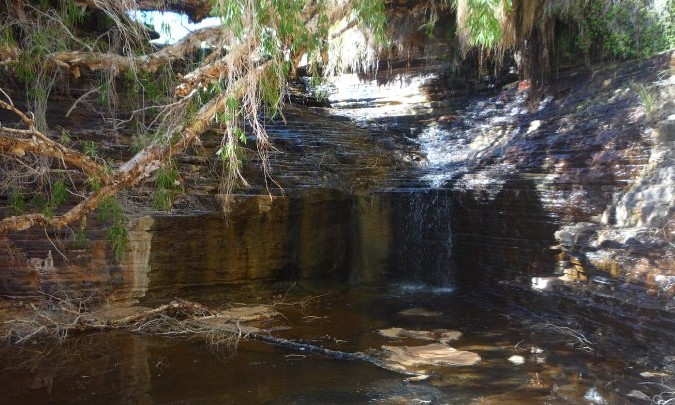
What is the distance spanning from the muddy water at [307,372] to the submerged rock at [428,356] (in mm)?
143

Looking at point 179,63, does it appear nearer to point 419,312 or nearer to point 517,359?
point 419,312

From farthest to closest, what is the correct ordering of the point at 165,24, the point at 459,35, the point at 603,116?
the point at 459,35 → the point at 603,116 → the point at 165,24

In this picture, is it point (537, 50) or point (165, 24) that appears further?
point (537, 50)

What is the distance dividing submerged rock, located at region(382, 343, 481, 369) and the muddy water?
143 mm

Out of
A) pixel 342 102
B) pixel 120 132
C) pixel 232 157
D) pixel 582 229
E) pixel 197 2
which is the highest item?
pixel 197 2

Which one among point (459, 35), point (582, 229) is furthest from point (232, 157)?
point (459, 35)

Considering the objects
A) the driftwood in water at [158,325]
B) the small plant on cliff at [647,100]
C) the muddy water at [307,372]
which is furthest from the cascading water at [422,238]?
the driftwood in water at [158,325]

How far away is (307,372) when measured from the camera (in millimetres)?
5098

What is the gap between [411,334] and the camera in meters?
6.34

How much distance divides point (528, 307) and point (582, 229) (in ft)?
4.14

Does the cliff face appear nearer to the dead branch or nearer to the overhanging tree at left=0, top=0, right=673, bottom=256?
the overhanging tree at left=0, top=0, right=673, bottom=256

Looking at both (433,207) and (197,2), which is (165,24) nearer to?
(197,2)

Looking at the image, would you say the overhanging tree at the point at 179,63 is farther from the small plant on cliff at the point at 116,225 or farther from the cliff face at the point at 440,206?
the cliff face at the point at 440,206

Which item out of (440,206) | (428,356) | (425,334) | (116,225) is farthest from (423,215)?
(116,225)
